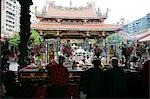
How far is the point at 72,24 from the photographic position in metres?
42.9

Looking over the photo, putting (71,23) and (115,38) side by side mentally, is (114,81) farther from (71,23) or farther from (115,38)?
(71,23)

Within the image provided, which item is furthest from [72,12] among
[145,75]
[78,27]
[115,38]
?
[145,75]

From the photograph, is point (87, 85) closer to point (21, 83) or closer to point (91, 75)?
point (91, 75)

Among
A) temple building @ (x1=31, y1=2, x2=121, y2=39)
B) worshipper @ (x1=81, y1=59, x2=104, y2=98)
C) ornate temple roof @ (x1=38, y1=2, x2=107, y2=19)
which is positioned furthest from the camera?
ornate temple roof @ (x1=38, y1=2, x2=107, y2=19)

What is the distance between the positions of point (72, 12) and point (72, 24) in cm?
208

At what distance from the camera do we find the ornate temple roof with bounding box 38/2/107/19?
141 ft

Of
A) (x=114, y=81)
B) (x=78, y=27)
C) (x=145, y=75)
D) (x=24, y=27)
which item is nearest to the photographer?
(x=114, y=81)

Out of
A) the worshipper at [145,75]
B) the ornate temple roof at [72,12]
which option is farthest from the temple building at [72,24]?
the worshipper at [145,75]

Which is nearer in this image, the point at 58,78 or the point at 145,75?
the point at 58,78

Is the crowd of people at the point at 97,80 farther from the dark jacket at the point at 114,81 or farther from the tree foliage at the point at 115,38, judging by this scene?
the tree foliage at the point at 115,38

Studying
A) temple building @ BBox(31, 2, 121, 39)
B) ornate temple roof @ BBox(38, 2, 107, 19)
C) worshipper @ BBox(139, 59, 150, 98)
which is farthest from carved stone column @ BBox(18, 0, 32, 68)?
ornate temple roof @ BBox(38, 2, 107, 19)

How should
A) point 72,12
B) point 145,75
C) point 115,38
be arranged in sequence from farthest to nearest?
point 72,12, point 115,38, point 145,75

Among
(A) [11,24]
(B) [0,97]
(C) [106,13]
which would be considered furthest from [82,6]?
Answer: (A) [11,24]

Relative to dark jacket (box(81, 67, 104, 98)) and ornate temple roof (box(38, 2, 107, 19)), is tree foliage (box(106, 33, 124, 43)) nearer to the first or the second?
ornate temple roof (box(38, 2, 107, 19))
